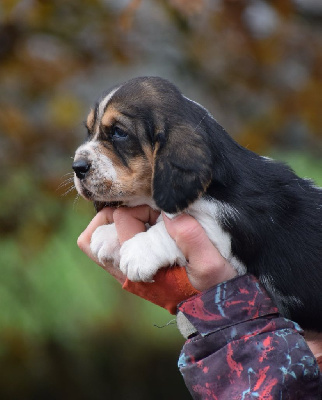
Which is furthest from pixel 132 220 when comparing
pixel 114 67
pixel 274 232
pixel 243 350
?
pixel 114 67

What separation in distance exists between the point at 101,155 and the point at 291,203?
1012 millimetres

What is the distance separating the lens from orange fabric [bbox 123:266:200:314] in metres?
3.48

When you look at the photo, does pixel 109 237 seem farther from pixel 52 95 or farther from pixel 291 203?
pixel 52 95

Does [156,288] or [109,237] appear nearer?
[156,288]

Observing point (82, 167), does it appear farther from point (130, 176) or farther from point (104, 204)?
point (104, 204)

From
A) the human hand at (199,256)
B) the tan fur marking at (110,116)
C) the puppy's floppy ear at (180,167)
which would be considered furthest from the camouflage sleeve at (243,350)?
the tan fur marking at (110,116)

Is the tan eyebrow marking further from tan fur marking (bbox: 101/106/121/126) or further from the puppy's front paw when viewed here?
the puppy's front paw

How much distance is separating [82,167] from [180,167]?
0.53 m

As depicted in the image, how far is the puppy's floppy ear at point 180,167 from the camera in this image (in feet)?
11.5

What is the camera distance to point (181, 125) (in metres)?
3.64

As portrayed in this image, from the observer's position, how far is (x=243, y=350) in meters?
3.11

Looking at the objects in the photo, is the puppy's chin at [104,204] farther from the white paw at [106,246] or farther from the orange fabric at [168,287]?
the orange fabric at [168,287]

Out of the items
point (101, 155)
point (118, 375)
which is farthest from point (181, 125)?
point (118, 375)

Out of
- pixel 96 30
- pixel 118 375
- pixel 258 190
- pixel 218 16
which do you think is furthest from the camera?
pixel 118 375
